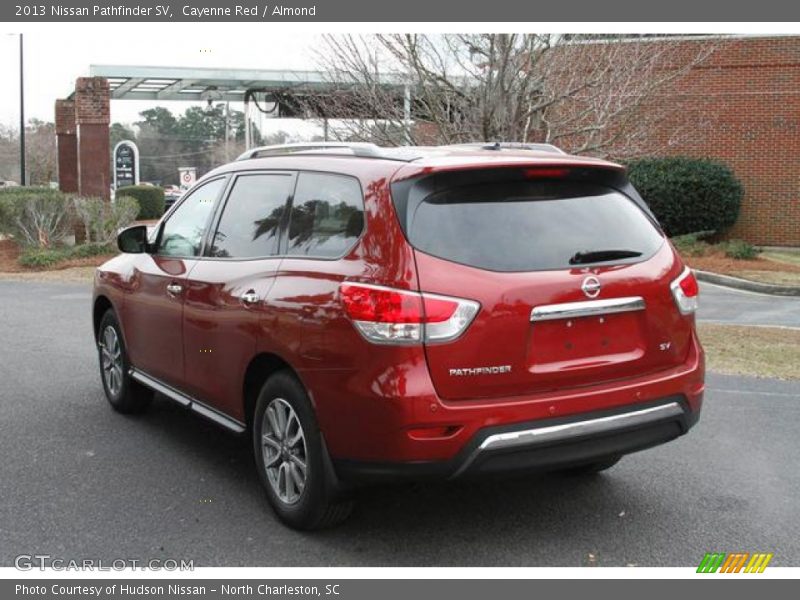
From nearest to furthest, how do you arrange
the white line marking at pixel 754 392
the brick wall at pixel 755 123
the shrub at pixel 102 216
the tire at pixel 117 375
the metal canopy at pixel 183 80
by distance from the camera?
the tire at pixel 117 375, the white line marking at pixel 754 392, the shrub at pixel 102 216, the brick wall at pixel 755 123, the metal canopy at pixel 183 80

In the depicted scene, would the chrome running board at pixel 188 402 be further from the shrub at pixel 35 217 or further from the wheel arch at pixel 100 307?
the shrub at pixel 35 217

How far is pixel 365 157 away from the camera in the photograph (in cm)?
414

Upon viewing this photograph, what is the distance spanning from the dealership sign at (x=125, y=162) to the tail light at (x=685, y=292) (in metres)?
28.1

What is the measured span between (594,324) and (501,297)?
20.1 inches

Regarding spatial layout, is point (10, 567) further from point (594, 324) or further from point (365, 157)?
point (594, 324)

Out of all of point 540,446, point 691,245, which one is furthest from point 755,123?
point 540,446

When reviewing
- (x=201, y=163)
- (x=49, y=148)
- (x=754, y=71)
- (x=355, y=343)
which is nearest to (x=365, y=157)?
(x=355, y=343)

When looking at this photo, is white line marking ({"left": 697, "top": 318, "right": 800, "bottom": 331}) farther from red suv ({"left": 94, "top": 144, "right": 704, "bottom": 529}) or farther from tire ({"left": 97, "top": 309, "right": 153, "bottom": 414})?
tire ({"left": 97, "top": 309, "right": 153, "bottom": 414})

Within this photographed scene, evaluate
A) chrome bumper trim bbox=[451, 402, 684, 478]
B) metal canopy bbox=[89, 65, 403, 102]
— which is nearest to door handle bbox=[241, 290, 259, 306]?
chrome bumper trim bbox=[451, 402, 684, 478]

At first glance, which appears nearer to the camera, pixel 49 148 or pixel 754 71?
pixel 754 71

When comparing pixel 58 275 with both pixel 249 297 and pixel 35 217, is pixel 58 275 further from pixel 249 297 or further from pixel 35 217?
pixel 249 297

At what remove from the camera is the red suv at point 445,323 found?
356 centimetres

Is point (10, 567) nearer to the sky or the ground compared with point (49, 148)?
nearer to the ground

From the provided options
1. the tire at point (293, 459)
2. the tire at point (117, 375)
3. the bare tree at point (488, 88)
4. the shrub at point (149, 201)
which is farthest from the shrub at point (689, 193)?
the shrub at point (149, 201)
